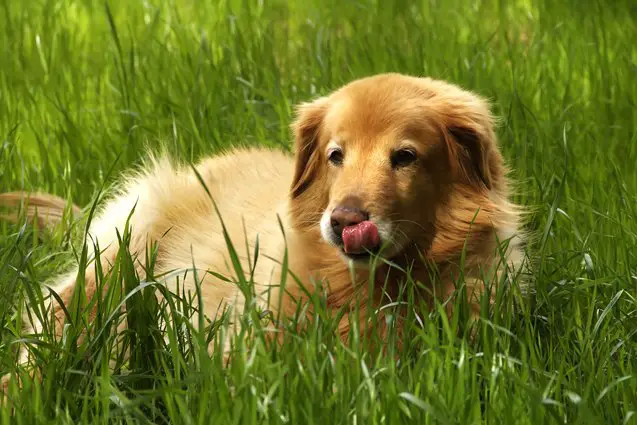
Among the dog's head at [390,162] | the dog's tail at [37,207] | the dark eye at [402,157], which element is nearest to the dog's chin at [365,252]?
the dog's head at [390,162]

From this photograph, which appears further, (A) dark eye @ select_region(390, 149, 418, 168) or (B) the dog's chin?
(A) dark eye @ select_region(390, 149, 418, 168)

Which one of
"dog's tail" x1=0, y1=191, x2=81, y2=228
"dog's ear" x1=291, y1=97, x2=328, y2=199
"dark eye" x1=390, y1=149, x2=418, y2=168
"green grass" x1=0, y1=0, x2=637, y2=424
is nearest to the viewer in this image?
"green grass" x1=0, y1=0, x2=637, y2=424

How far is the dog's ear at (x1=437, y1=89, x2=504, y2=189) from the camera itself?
367 centimetres

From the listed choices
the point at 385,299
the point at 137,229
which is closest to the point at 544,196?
the point at 385,299

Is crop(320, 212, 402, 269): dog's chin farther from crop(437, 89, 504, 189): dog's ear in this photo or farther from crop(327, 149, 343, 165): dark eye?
crop(437, 89, 504, 189): dog's ear

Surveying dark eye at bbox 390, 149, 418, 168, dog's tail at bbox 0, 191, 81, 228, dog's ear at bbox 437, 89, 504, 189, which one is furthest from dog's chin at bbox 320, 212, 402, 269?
dog's tail at bbox 0, 191, 81, 228

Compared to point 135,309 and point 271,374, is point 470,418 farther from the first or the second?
point 135,309

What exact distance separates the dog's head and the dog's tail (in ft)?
3.98

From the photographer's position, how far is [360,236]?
333 centimetres

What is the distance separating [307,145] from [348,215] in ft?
2.16

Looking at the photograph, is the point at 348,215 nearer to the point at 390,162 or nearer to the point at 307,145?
the point at 390,162

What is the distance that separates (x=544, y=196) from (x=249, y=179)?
118 cm

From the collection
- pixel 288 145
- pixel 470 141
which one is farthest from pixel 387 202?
pixel 288 145

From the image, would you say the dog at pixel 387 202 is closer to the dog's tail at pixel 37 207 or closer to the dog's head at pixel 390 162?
the dog's head at pixel 390 162
